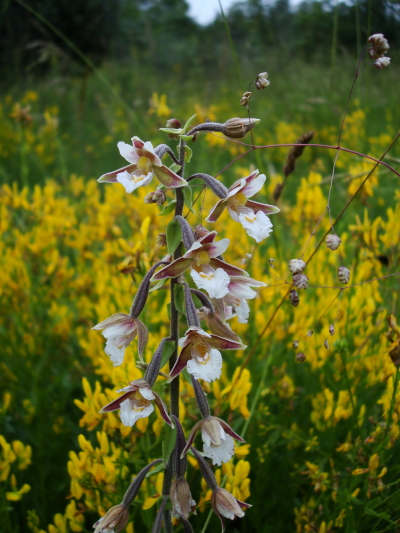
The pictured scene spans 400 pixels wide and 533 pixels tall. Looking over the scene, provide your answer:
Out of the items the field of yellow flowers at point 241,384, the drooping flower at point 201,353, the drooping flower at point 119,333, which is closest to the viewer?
the drooping flower at point 201,353

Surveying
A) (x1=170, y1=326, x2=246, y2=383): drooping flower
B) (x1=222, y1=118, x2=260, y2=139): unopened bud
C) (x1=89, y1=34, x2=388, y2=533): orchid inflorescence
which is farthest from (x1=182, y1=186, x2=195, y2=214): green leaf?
(x1=170, y1=326, x2=246, y2=383): drooping flower

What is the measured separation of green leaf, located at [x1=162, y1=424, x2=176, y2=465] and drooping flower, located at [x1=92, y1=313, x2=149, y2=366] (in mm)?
186

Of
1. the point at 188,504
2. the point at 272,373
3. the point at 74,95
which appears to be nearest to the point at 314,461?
the point at 272,373

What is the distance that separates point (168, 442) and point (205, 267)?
1.34 feet

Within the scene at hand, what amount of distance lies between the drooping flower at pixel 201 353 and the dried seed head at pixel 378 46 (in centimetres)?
79

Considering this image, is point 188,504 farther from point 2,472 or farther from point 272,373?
point 272,373

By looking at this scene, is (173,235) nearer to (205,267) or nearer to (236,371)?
(205,267)

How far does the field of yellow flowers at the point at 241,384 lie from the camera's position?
4.48 ft

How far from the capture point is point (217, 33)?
866cm

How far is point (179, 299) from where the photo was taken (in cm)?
106

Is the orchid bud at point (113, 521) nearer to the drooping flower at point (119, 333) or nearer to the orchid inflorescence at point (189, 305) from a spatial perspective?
the orchid inflorescence at point (189, 305)

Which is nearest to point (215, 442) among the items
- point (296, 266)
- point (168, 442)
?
point (168, 442)

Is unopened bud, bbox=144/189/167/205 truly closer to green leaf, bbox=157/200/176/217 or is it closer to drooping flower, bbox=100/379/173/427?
green leaf, bbox=157/200/176/217

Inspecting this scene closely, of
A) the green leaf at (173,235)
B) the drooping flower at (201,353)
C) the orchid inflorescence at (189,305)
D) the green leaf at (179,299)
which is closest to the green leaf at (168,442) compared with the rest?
the orchid inflorescence at (189,305)
